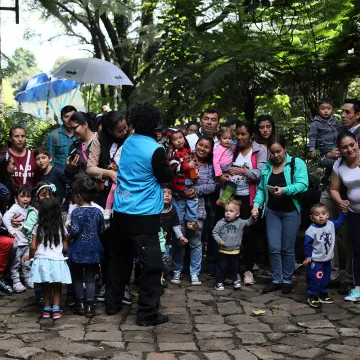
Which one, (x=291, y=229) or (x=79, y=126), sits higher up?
(x=79, y=126)

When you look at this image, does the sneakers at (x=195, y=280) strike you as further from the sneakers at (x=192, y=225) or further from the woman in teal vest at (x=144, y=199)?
the woman in teal vest at (x=144, y=199)

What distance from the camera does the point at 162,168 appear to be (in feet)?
21.6

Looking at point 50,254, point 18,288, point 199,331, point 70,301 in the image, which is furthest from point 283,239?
point 18,288

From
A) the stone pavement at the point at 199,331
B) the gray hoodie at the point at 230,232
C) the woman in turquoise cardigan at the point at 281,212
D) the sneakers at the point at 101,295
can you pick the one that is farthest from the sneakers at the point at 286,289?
the sneakers at the point at 101,295

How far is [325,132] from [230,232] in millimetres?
2029

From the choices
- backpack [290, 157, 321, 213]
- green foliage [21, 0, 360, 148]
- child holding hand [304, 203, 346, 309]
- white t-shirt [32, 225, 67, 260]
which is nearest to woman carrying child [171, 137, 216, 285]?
backpack [290, 157, 321, 213]

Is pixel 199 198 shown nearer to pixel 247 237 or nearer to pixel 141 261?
pixel 247 237

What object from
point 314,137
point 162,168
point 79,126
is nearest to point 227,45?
point 314,137

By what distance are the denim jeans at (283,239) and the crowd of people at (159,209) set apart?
0.01m

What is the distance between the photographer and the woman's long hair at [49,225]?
6.86m

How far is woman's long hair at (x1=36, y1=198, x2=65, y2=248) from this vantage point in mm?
6859

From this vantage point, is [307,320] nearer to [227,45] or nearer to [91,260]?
[91,260]

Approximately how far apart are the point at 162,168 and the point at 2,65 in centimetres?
769

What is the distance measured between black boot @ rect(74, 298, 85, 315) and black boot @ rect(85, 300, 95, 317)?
0.16ft
